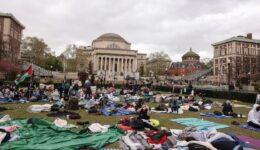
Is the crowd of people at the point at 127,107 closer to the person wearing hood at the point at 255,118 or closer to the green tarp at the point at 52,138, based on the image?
the person wearing hood at the point at 255,118

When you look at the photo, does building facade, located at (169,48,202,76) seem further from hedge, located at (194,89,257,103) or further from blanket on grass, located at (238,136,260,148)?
blanket on grass, located at (238,136,260,148)

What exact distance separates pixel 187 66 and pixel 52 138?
335 feet

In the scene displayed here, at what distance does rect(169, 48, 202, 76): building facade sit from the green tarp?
85345mm

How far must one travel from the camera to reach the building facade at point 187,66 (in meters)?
94.1

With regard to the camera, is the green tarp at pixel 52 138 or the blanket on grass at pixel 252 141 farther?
the blanket on grass at pixel 252 141

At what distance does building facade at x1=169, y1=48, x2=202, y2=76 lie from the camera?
9406cm

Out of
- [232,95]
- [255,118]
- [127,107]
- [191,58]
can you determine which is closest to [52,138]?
[127,107]

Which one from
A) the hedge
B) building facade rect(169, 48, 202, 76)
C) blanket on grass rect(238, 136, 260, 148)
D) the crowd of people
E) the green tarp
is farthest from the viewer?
building facade rect(169, 48, 202, 76)

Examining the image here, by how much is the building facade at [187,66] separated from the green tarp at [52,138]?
8535 cm

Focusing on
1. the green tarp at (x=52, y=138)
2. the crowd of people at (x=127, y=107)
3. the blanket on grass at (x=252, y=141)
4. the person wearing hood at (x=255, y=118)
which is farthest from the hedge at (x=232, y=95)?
the green tarp at (x=52, y=138)

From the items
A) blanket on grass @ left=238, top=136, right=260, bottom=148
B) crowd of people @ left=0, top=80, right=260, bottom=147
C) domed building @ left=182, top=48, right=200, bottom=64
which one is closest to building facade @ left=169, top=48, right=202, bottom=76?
domed building @ left=182, top=48, right=200, bottom=64

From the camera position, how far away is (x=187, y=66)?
103750mm

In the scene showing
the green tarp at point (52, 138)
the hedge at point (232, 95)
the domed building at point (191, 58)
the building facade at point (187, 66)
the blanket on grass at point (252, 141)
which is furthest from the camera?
the domed building at point (191, 58)

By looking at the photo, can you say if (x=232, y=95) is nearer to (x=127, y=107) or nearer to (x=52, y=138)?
(x=127, y=107)
